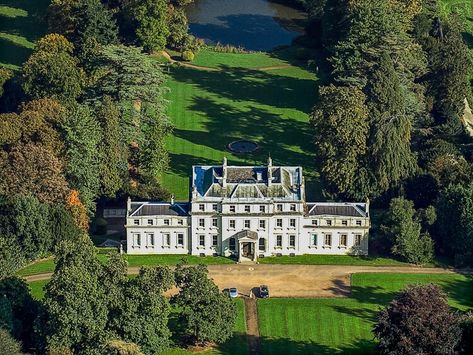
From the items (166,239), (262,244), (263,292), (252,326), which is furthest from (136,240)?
(252,326)

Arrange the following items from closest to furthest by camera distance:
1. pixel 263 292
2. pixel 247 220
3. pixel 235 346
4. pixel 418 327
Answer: pixel 418 327 < pixel 235 346 < pixel 263 292 < pixel 247 220

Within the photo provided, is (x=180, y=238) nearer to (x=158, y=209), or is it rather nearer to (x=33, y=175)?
(x=158, y=209)

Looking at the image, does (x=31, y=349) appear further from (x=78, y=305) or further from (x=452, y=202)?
(x=452, y=202)

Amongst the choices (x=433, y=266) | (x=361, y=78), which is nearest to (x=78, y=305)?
(x=433, y=266)

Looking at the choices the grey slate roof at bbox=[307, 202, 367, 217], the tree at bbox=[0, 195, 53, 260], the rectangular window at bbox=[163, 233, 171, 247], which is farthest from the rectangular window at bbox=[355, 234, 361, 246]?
the tree at bbox=[0, 195, 53, 260]

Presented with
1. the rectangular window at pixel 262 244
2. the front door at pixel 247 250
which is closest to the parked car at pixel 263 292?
the front door at pixel 247 250

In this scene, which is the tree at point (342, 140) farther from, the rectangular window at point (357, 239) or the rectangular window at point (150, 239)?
the rectangular window at point (150, 239)

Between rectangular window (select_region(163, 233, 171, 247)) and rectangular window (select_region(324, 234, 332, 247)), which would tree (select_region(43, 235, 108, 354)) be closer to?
rectangular window (select_region(163, 233, 171, 247))
